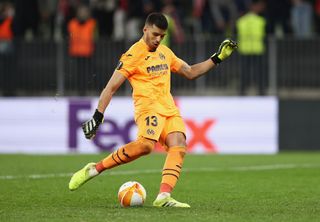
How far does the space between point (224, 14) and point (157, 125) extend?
1345 cm

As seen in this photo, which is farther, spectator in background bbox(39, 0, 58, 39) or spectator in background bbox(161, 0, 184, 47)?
spectator in background bbox(39, 0, 58, 39)

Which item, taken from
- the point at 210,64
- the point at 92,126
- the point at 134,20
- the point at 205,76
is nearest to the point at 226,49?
the point at 210,64

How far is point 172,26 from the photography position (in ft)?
73.8

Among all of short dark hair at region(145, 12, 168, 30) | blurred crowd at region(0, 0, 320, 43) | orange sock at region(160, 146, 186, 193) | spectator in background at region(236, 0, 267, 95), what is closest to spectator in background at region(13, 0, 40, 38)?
blurred crowd at region(0, 0, 320, 43)

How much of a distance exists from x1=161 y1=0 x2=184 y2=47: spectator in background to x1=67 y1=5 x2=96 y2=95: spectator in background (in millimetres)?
1758

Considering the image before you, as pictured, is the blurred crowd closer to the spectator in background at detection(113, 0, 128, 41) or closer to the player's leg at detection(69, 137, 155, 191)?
the spectator in background at detection(113, 0, 128, 41)

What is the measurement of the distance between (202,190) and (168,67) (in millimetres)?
2277

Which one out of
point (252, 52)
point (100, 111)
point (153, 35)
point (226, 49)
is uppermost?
point (252, 52)

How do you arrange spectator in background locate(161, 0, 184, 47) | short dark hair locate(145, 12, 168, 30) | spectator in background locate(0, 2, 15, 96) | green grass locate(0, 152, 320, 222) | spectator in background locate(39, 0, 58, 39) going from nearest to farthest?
green grass locate(0, 152, 320, 222) < short dark hair locate(145, 12, 168, 30) < spectator in background locate(0, 2, 15, 96) < spectator in background locate(161, 0, 184, 47) < spectator in background locate(39, 0, 58, 39)

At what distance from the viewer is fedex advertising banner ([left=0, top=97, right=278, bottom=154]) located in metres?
20.5

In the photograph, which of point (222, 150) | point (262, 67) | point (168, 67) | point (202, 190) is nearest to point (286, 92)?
point (262, 67)

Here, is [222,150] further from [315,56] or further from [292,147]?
[315,56]

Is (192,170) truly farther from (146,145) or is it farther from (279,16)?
(279,16)

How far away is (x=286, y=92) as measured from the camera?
21.4m
